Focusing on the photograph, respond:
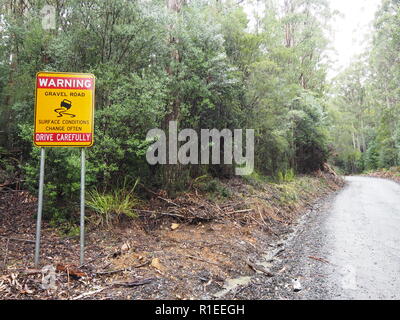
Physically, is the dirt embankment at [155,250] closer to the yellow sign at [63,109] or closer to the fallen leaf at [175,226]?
the fallen leaf at [175,226]

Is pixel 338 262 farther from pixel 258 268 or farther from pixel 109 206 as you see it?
pixel 109 206

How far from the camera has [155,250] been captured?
220 inches

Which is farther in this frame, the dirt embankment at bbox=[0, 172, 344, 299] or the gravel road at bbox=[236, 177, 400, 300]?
the gravel road at bbox=[236, 177, 400, 300]

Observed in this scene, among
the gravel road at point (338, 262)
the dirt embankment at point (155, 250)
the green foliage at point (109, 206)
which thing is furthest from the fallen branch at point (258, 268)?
the green foliage at point (109, 206)

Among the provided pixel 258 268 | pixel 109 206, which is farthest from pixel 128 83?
pixel 258 268

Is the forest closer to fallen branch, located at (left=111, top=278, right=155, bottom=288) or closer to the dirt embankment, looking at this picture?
the dirt embankment

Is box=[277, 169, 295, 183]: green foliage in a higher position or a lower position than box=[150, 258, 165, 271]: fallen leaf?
higher

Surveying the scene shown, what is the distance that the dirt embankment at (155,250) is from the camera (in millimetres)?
4137

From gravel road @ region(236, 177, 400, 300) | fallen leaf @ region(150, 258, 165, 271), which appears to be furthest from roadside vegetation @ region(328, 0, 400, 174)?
fallen leaf @ region(150, 258, 165, 271)

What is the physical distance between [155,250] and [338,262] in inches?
133

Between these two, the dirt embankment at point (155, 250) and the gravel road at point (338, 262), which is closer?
the dirt embankment at point (155, 250)

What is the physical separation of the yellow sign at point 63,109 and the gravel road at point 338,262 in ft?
11.4

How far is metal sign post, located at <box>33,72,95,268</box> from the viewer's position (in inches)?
181
